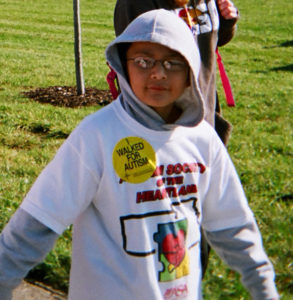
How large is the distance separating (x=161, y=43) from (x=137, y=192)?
0.47 m

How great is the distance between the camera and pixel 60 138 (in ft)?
19.5

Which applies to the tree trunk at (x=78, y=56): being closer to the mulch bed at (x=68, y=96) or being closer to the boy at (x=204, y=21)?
the mulch bed at (x=68, y=96)

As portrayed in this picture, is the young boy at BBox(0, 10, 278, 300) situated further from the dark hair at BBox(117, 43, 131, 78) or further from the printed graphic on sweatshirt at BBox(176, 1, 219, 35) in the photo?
the printed graphic on sweatshirt at BBox(176, 1, 219, 35)

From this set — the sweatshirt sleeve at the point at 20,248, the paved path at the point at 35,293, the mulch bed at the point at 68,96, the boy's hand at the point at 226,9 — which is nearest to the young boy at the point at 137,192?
the sweatshirt sleeve at the point at 20,248

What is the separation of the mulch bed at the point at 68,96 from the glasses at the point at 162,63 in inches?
212

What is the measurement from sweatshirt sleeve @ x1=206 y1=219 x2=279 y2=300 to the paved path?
52.7 inches

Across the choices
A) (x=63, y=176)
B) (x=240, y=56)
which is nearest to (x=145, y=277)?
(x=63, y=176)

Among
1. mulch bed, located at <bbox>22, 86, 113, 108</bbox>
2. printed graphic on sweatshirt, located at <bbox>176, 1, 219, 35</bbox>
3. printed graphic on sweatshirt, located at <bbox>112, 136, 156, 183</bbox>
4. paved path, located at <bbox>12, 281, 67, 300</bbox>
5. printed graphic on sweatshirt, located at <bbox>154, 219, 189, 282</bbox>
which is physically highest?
printed graphic on sweatshirt, located at <bbox>176, 1, 219, 35</bbox>

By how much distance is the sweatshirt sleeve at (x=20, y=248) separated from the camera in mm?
1843

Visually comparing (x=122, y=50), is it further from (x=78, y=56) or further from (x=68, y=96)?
(x=78, y=56)

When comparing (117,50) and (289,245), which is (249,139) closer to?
(289,245)

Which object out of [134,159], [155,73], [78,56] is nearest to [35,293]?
[134,159]

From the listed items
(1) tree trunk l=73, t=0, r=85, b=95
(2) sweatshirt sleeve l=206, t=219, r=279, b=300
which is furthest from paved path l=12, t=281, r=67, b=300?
(1) tree trunk l=73, t=0, r=85, b=95

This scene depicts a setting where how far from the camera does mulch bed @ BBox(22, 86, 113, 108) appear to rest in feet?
24.6
